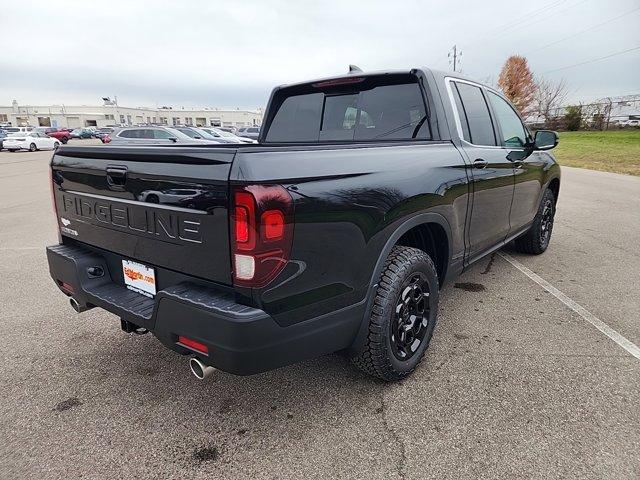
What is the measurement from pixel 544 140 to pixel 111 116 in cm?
11553

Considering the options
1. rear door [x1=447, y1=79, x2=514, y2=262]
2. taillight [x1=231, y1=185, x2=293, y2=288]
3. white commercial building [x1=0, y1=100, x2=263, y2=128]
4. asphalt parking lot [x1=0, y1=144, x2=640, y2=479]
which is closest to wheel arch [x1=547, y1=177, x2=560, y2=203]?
rear door [x1=447, y1=79, x2=514, y2=262]

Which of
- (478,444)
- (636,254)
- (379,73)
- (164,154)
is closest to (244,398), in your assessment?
(478,444)

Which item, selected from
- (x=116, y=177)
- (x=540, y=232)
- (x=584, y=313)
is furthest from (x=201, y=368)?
(x=540, y=232)

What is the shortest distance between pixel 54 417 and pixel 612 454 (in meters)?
2.88

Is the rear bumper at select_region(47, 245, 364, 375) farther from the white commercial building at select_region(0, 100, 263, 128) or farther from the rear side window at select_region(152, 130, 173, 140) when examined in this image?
the white commercial building at select_region(0, 100, 263, 128)

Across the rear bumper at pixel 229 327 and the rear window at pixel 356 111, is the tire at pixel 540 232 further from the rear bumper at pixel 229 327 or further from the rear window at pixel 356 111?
the rear bumper at pixel 229 327

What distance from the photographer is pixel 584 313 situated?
370cm

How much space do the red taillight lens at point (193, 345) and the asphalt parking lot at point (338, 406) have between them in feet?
1.94

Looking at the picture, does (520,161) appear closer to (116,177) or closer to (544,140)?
(544,140)

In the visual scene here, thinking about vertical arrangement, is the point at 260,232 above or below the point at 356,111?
below

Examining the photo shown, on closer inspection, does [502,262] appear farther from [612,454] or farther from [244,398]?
[244,398]

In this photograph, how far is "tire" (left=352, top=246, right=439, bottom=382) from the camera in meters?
2.41

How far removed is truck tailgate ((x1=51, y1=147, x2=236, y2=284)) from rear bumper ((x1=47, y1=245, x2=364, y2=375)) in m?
0.14

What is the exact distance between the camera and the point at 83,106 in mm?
107062
